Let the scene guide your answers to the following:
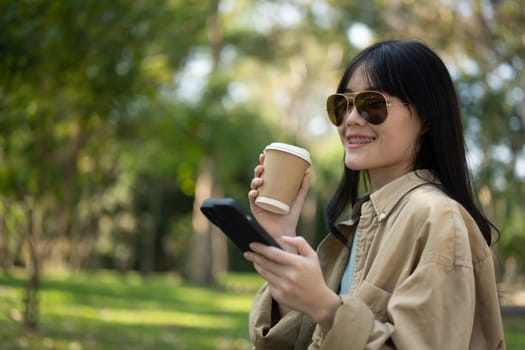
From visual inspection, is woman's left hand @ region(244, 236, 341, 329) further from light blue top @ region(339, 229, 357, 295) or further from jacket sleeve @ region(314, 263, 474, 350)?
light blue top @ region(339, 229, 357, 295)

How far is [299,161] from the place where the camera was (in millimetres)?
1838

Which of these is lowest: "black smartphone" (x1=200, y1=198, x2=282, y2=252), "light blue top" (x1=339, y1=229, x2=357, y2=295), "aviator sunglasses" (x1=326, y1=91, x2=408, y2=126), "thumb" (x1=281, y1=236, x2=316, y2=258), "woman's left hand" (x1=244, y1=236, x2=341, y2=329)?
"light blue top" (x1=339, y1=229, x2=357, y2=295)

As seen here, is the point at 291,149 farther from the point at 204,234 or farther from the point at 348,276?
the point at 204,234

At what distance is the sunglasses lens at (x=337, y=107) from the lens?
75.9 inches

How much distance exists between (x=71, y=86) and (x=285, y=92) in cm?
2435

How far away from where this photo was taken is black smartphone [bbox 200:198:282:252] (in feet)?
4.68

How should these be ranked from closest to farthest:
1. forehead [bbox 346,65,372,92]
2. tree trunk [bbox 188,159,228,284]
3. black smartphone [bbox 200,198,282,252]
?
black smartphone [bbox 200,198,282,252], forehead [bbox 346,65,372,92], tree trunk [bbox 188,159,228,284]

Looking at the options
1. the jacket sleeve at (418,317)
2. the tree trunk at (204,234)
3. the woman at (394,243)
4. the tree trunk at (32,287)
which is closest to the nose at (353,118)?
the woman at (394,243)

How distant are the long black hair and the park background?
1.39ft

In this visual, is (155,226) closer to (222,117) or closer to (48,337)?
(222,117)

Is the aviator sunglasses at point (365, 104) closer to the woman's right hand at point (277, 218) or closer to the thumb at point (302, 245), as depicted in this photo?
the woman's right hand at point (277, 218)

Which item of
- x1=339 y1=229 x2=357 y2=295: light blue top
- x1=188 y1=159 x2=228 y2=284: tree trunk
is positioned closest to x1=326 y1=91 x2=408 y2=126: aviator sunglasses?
x1=339 y1=229 x2=357 y2=295: light blue top

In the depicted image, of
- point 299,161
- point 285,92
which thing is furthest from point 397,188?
point 285,92

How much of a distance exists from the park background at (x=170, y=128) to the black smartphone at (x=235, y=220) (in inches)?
39.0
